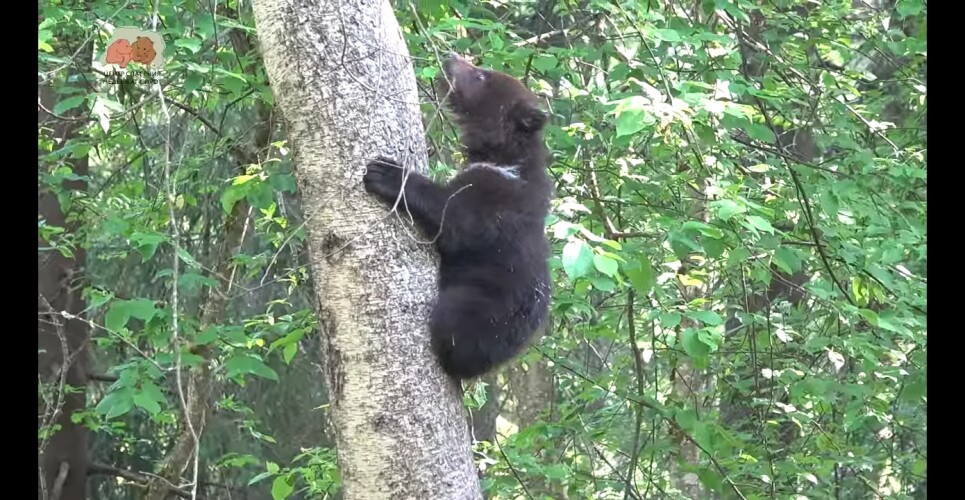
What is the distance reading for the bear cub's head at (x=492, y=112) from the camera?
420 cm

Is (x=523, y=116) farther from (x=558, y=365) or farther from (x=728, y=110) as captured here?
(x=558, y=365)

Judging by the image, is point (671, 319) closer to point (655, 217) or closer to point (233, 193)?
point (655, 217)

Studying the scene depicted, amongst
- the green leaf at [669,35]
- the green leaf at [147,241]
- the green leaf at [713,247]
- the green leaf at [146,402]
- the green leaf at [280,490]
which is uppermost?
the green leaf at [669,35]

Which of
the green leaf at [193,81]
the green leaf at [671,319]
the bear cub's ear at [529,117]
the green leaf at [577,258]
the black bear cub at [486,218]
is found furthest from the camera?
the bear cub's ear at [529,117]

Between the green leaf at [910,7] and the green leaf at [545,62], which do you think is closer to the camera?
the green leaf at [910,7]

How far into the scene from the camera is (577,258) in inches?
106

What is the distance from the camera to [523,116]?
13.8ft

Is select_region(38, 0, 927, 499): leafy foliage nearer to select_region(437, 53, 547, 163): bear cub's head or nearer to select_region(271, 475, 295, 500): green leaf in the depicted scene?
select_region(271, 475, 295, 500): green leaf

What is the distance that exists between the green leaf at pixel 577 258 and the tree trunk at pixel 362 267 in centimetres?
46

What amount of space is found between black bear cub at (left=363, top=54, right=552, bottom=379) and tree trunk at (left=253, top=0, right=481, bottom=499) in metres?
0.10

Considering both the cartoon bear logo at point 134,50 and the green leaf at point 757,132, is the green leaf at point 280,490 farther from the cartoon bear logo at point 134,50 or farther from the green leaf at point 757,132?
the green leaf at point 757,132

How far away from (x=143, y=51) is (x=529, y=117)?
1.74 m

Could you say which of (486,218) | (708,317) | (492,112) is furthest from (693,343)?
(492,112)

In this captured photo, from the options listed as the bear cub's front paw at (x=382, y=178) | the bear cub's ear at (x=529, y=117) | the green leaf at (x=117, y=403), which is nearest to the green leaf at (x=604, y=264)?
the bear cub's front paw at (x=382, y=178)
